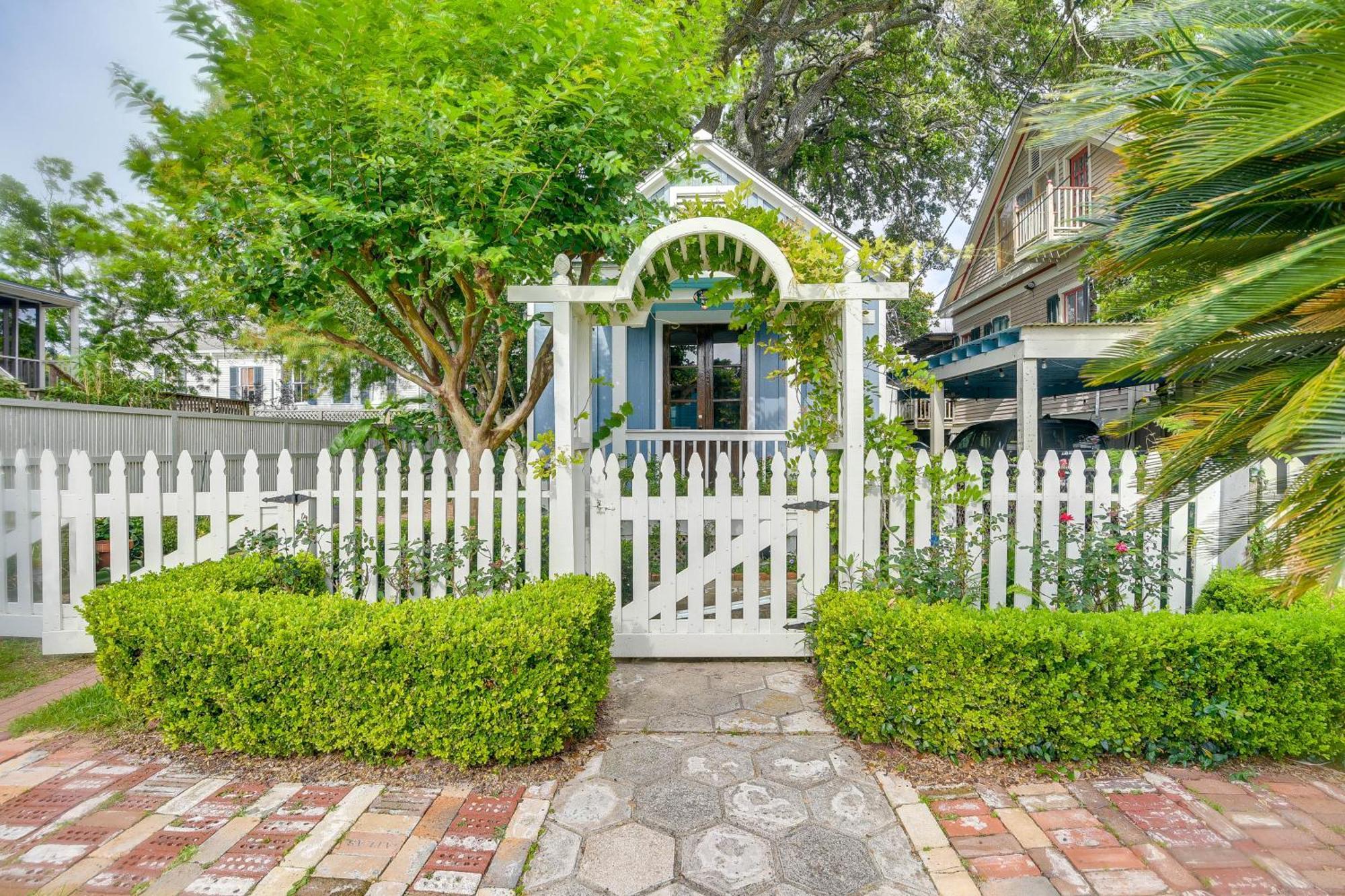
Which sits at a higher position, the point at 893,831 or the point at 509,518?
the point at 509,518

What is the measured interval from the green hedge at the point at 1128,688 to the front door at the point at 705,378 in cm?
735

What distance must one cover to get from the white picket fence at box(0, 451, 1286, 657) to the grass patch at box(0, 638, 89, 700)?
0.12m

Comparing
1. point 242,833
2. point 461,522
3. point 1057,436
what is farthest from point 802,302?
point 1057,436

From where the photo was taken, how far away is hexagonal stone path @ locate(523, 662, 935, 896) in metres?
2.14

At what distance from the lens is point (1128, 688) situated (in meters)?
2.73

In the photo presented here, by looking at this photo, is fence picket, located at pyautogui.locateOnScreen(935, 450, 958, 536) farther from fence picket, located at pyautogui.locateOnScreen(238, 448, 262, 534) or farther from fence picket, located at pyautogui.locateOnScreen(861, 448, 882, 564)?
fence picket, located at pyautogui.locateOnScreen(238, 448, 262, 534)

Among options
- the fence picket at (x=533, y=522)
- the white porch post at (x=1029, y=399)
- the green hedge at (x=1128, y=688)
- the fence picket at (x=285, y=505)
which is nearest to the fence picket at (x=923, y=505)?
the green hedge at (x=1128, y=688)

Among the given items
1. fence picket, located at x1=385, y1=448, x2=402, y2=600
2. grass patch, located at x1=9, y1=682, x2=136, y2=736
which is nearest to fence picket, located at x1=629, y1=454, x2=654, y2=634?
fence picket, located at x1=385, y1=448, x2=402, y2=600

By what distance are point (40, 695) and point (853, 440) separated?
4944 millimetres

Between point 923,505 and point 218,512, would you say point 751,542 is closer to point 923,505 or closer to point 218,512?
point 923,505

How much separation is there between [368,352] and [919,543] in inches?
157

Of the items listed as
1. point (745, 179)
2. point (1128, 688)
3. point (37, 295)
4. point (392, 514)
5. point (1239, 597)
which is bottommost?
point (1128, 688)

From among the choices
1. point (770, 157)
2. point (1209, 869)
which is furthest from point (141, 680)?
point (770, 157)

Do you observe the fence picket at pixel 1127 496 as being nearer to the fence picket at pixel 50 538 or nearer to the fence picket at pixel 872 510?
the fence picket at pixel 872 510
